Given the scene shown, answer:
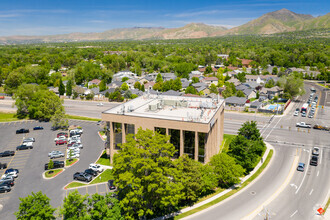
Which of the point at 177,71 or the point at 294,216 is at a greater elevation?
the point at 177,71

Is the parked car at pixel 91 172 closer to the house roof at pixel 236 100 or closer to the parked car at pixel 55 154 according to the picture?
the parked car at pixel 55 154

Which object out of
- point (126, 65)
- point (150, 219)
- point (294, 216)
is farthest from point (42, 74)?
point (294, 216)

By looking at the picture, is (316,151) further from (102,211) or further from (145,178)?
(102,211)

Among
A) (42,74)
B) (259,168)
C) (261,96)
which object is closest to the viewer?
(259,168)

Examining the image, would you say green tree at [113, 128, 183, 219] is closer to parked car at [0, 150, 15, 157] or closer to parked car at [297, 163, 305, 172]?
parked car at [297, 163, 305, 172]

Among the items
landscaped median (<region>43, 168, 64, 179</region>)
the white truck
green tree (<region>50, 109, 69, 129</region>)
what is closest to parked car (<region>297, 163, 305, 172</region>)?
the white truck

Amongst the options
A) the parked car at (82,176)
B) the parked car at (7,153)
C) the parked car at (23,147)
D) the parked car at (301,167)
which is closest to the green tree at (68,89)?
the parked car at (23,147)

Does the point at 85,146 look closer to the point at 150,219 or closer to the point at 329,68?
the point at 150,219
